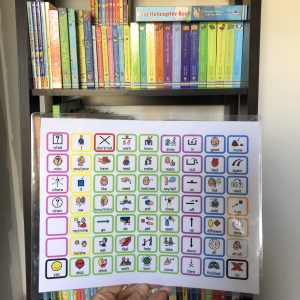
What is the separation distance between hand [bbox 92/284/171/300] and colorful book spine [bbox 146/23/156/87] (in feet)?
1.99

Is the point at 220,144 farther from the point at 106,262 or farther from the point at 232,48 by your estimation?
the point at 106,262

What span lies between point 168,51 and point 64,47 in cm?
32

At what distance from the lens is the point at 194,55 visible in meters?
1.03

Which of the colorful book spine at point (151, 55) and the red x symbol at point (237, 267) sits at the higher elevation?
the colorful book spine at point (151, 55)

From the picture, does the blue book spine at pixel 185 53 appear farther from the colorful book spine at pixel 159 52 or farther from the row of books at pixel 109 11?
the row of books at pixel 109 11

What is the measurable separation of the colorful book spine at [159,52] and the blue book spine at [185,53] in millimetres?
62

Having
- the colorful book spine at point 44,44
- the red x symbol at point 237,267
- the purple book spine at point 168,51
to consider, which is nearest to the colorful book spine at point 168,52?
the purple book spine at point 168,51

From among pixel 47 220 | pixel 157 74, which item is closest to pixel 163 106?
pixel 157 74

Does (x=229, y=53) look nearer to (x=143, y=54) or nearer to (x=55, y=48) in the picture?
(x=143, y=54)

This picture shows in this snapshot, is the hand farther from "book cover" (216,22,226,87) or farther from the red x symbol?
"book cover" (216,22,226,87)

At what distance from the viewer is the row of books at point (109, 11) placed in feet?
3.39

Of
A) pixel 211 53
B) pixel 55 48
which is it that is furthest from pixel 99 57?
pixel 211 53

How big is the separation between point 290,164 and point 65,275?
85 cm

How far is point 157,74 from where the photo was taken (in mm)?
1036
